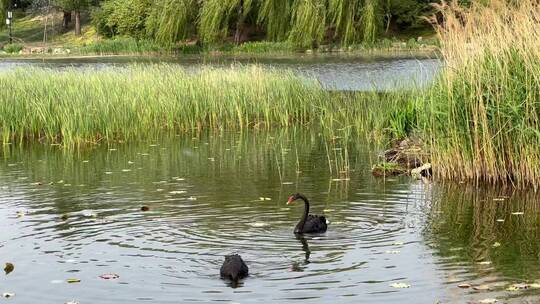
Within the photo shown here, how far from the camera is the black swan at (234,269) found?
7391 mm

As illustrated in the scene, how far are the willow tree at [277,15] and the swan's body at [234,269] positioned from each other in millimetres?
35360

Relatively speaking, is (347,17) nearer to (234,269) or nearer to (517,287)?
(234,269)

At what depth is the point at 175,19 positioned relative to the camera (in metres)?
46.0

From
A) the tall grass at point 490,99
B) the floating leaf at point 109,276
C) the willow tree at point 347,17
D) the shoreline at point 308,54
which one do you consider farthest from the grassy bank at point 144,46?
the floating leaf at point 109,276

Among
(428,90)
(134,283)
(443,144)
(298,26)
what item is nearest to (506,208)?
(443,144)

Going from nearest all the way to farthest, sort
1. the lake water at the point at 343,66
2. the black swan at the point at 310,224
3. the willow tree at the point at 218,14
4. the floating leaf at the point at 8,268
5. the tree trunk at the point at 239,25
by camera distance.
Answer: the floating leaf at the point at 8,268
the black swan at the point at 310,224
the lake water at the point at 343,66
the willow tree at the point at 218,14
the tree trunk at the point at 239,25

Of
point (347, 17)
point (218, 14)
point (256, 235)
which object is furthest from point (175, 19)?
point (256, 235)

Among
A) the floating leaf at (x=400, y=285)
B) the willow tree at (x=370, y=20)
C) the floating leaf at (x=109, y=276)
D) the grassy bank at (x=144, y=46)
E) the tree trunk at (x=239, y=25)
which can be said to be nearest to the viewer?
the floating leaf at (x=400, y=285)

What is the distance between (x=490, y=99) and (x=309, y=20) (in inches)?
1175

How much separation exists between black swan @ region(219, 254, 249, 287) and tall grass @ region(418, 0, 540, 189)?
4.72 m

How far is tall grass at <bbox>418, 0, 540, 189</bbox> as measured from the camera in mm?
10891

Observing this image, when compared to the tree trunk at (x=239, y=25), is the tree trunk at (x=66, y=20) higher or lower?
higher

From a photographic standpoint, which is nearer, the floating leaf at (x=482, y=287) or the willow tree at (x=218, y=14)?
the floating leaf at (x=482, y=287)

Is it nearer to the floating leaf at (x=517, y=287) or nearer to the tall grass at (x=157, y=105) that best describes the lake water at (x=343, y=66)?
the tall grass at (x=157, y=105)
